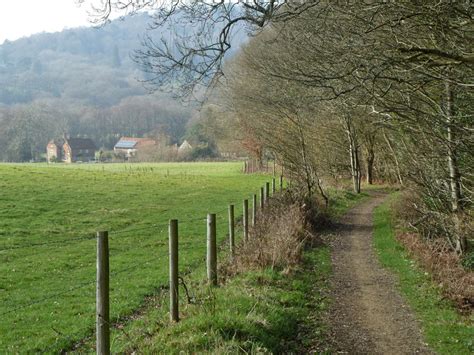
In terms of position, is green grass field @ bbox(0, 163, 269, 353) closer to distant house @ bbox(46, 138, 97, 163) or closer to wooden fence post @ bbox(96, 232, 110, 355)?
wooden fence post @ bbox(96, 232, 110, 355)

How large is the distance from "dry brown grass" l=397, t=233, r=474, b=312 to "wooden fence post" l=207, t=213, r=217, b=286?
468cm

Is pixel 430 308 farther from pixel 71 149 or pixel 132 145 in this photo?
pixel 71 149

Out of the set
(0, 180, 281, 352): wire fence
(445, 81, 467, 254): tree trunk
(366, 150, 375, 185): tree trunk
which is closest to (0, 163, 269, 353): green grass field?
(0, 180, 281, 352): wire fence

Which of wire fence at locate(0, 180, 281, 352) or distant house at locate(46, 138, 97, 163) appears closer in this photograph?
wire fence at locate(0, 180, 281, 352)

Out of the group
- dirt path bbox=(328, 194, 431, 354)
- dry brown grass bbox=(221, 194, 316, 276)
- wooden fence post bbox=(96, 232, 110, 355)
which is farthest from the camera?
dry brown grass bbox=(221, 194, 316, 276)

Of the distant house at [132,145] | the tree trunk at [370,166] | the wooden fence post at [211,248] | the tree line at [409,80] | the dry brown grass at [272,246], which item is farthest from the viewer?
the distant house at [132,145]

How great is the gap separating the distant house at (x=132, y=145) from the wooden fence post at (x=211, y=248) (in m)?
104

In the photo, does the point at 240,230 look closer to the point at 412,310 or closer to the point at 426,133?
the point at 426,133

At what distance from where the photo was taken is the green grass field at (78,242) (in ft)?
34.6

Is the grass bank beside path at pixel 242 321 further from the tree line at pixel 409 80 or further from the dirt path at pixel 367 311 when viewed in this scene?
the tree line at pixel 409 80

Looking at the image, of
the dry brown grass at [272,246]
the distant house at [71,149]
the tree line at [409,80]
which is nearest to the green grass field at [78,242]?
the dry brown grass at [272,246]

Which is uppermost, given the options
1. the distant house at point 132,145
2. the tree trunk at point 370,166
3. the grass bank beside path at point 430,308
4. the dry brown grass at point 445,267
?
the distant house at point 132,145

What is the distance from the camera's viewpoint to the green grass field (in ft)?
34.6

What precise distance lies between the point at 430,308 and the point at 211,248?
4.30 metres
